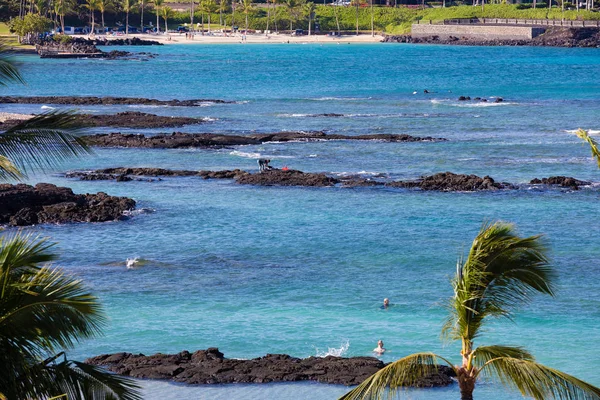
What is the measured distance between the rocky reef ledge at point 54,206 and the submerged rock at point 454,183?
39.4 feet

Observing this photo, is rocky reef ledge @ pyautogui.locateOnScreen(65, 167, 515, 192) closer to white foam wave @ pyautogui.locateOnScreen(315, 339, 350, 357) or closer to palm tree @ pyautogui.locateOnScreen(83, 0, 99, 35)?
white foam wave @ pyautogui.locateOnScreen(315, 339, 350, 357)

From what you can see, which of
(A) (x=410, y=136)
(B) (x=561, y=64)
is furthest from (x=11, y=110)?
(B) (x=561, y=64)

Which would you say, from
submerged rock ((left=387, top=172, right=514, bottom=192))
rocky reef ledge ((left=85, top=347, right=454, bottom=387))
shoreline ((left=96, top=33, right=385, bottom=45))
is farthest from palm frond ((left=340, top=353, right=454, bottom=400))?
shoreline ((left=96, top=33, right=385, bottom=45))

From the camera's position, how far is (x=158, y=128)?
63906 mm

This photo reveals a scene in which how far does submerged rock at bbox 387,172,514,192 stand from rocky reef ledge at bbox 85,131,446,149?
547 inches

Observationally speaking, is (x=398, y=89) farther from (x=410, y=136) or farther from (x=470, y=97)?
(x=410, y=136)

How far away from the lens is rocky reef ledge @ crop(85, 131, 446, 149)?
5675 cm

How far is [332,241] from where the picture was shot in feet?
115

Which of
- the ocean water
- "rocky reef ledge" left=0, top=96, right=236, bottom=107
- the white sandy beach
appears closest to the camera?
the ocean water

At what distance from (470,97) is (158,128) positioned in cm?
3202

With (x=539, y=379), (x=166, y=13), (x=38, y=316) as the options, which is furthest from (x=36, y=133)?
(x=166, y=13)

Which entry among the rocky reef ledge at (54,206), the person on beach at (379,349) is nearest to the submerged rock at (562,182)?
the rocky reef ledge at (54,206)

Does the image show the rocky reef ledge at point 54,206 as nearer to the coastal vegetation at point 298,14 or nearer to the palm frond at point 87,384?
the palm frond at point 87,384

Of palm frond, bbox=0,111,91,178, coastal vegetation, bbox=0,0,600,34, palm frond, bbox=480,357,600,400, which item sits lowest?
palm frond, bbox=480,357,600,400
